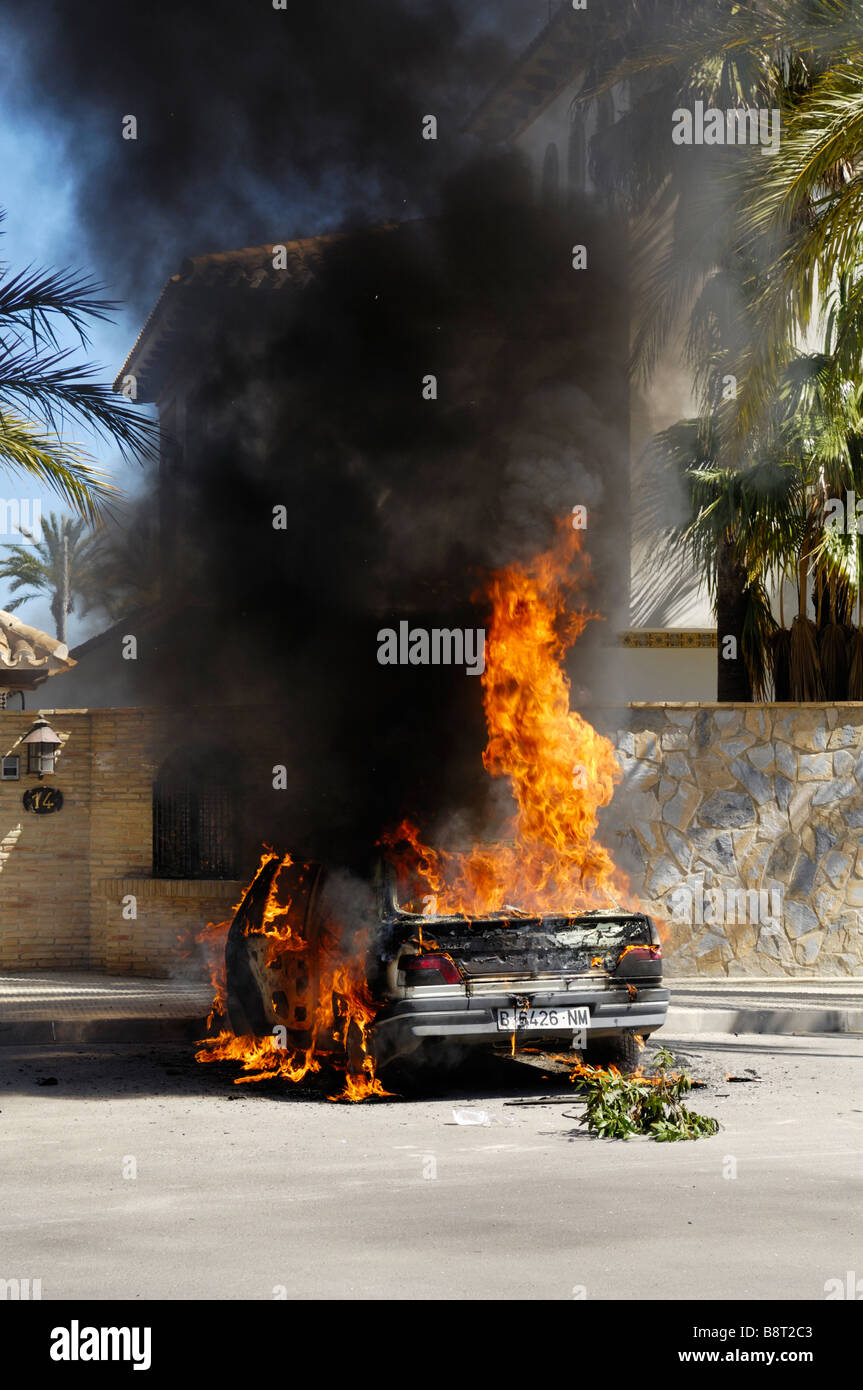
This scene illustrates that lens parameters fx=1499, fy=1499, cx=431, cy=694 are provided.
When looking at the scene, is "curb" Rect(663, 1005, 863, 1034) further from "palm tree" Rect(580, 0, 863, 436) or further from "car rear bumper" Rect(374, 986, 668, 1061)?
"palm tree" Rect(580, 0, 863, 436)

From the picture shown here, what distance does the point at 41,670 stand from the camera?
18031 millimetres

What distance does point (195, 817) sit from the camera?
13.9 metres

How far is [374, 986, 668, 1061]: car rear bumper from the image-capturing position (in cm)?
808

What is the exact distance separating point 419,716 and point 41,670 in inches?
324

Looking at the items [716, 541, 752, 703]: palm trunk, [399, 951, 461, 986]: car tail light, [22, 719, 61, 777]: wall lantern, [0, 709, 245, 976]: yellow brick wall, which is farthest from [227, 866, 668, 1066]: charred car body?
[716, 541, 752, 703]: palm trunk

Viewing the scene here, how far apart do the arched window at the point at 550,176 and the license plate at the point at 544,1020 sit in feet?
26.0

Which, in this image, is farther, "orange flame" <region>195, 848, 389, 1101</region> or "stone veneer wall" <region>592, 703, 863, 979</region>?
"stone veneer wall" <region>592, 703, 863, 979</region>

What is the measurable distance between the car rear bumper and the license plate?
0.08 feet

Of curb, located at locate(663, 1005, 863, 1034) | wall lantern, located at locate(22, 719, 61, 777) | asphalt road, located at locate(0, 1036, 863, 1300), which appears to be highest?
wall lantern, located at locate(22, 719, 61, 777)

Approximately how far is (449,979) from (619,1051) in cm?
143

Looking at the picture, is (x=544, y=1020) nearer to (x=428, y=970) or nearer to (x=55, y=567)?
(x=428, y=970)

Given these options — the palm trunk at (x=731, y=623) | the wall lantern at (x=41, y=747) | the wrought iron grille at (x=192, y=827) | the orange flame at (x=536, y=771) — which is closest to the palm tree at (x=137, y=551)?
the wall lantern at (x=41, y=747)
